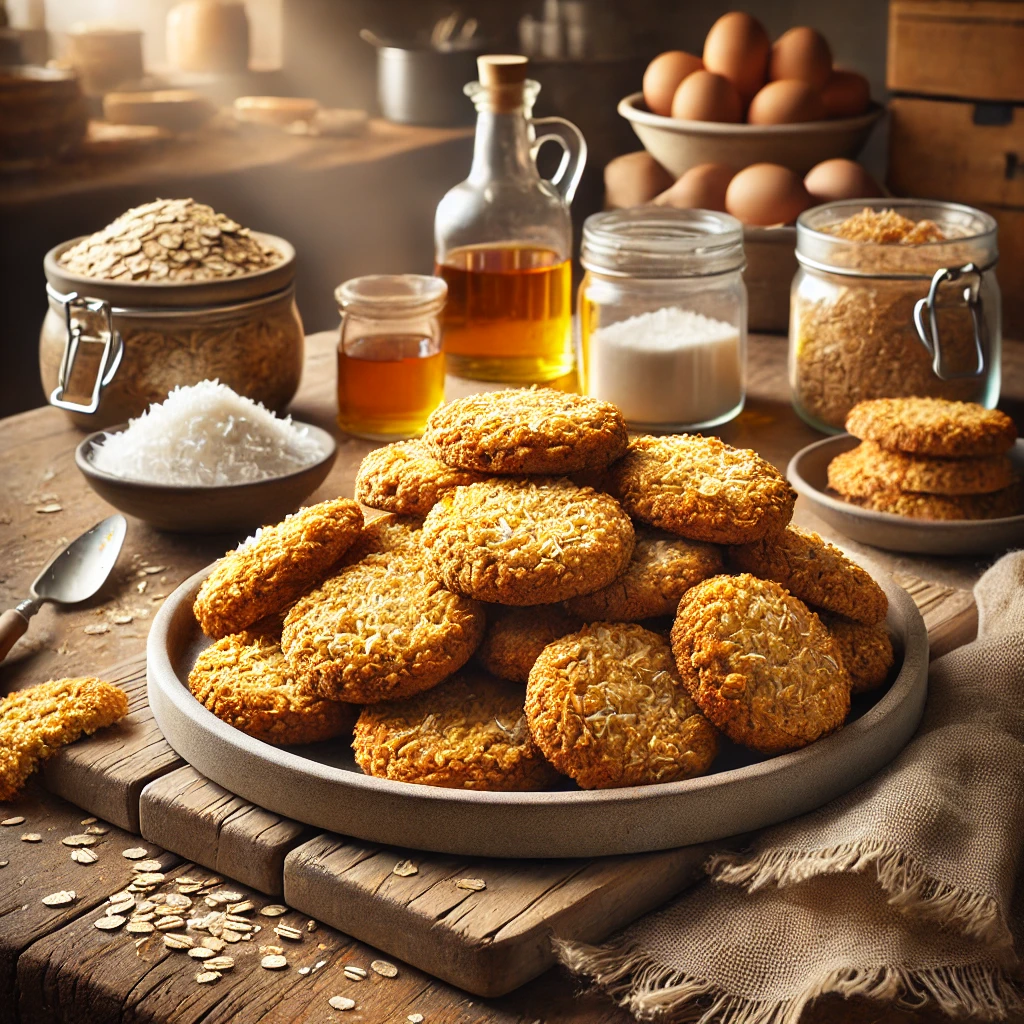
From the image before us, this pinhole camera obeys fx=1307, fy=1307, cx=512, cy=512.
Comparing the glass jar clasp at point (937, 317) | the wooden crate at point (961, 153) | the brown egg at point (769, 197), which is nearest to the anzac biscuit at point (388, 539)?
the glass jar clasp at point (937, 317)

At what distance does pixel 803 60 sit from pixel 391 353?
1089 mm

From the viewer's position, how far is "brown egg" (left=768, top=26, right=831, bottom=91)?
2285 mm

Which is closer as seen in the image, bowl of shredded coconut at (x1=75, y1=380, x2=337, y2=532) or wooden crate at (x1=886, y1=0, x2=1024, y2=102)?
bowl of shredded coconut at (x1=75, y1=380, x2=337, y2=532)

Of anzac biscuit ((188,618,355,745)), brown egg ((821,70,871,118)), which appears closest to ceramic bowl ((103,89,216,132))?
brown egg ((821,70,871,118))

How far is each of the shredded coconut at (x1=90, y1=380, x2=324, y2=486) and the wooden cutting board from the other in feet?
1.52

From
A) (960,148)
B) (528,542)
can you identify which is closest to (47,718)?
(528,542)

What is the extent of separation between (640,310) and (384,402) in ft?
1.14

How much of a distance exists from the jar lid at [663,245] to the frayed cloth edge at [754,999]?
103 cm

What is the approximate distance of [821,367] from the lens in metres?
1.67

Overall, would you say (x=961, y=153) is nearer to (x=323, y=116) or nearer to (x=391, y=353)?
(x=391, y=353)

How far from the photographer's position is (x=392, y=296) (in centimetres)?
165

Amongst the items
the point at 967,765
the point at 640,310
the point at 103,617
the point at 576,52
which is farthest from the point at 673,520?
the point at 576,52

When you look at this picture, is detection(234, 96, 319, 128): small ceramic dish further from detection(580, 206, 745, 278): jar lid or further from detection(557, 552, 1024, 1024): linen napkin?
detection(557, 552, 1024, 1024): linen napkin

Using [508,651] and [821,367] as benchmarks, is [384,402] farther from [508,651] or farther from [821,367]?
[508,651]
